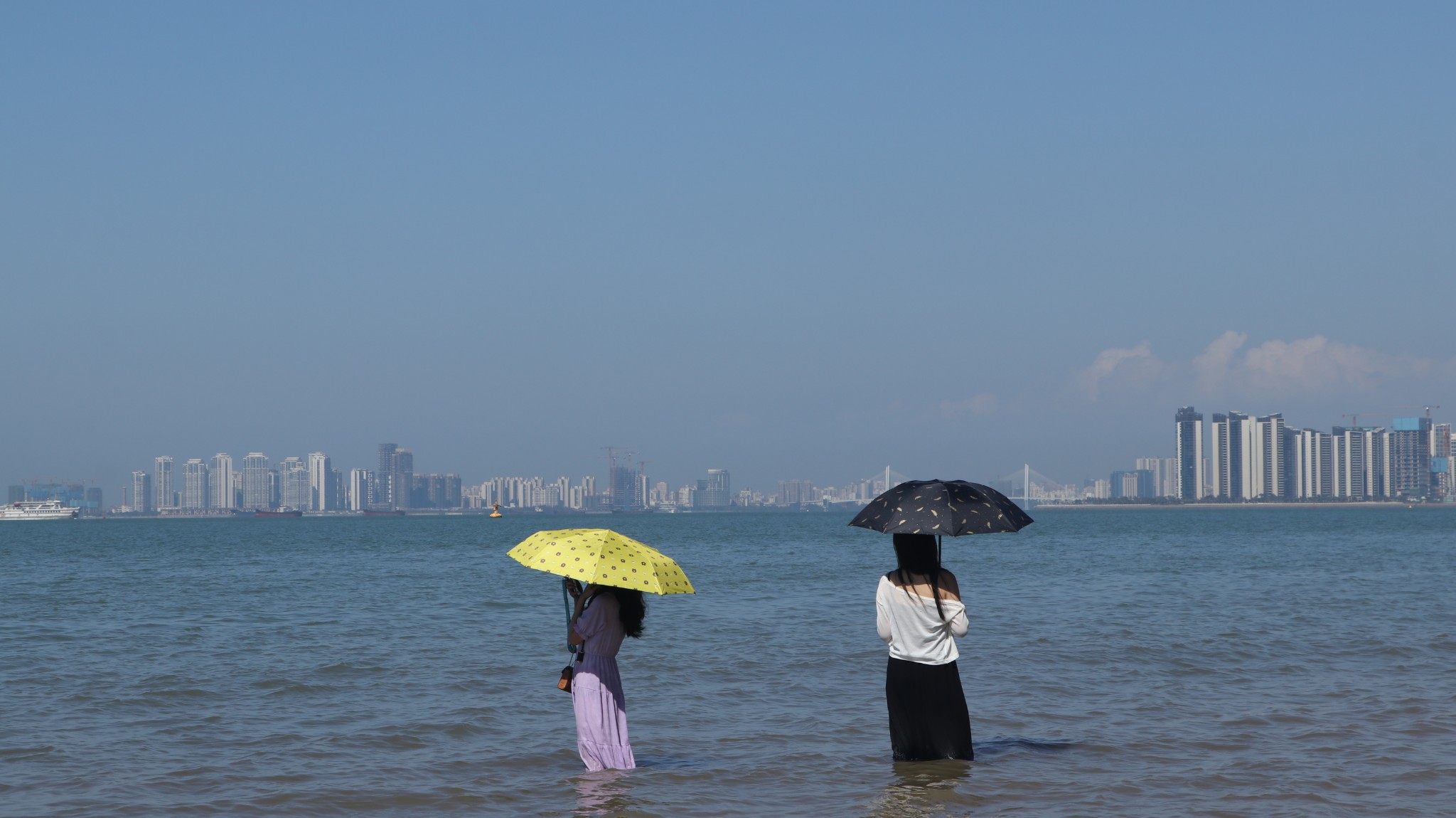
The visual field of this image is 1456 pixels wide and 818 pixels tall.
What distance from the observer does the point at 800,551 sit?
162 feet

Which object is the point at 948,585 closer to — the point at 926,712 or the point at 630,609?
the point at 926,712

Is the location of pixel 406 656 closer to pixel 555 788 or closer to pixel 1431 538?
pixel 555 788

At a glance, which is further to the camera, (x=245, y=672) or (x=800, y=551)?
(x=800, y=551)

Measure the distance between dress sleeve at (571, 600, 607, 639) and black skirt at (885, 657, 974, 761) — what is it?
1711 mm

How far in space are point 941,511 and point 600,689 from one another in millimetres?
2270

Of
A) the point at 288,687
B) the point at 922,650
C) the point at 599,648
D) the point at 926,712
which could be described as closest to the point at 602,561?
the point at 599,648

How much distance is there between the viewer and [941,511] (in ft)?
22.4

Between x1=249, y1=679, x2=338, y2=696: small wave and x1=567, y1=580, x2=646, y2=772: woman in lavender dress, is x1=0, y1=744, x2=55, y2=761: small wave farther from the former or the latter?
x1=567, y1=580, x2=646, y2=772: woman in lavender dress

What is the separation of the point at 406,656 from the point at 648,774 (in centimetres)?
694

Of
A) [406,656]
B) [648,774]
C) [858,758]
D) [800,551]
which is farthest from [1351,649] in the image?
[800,551]

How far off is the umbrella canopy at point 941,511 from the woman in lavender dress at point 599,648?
57.7 inches

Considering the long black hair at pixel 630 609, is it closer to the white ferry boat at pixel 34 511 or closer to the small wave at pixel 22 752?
the small wave at pixel 22 752

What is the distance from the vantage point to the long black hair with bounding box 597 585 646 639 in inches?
289

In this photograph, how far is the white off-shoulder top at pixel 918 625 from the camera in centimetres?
709
